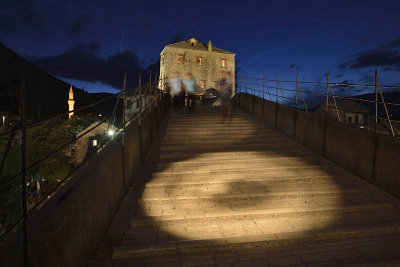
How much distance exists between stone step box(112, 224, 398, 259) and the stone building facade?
36.1 m

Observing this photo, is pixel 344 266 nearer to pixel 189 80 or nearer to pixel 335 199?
pixel 335 199

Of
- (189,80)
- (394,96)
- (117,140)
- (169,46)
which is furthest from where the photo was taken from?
(394,96)

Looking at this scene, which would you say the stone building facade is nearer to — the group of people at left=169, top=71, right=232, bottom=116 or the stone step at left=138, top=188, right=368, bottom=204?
the group of people at left=169, top=71, right=232, bottom=116

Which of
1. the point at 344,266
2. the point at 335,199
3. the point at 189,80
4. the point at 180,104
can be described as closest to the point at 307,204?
the point at 335,199

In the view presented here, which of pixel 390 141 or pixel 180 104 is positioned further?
pixel 180 104

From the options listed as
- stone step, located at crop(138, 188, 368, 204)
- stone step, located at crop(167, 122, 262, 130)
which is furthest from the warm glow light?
stone step, located at crop(167, 122, 262, 130)

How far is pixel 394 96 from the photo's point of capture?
486ft

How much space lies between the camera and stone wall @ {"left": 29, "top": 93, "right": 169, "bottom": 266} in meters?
2.05

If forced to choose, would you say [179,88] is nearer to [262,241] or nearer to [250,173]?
[250,173]

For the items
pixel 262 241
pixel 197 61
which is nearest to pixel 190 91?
pixel 262 241

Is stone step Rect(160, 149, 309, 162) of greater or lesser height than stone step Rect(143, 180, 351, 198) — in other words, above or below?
above

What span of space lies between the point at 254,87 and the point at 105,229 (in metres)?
10.2

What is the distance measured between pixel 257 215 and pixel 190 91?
28.2 ft

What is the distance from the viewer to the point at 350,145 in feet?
17.6
